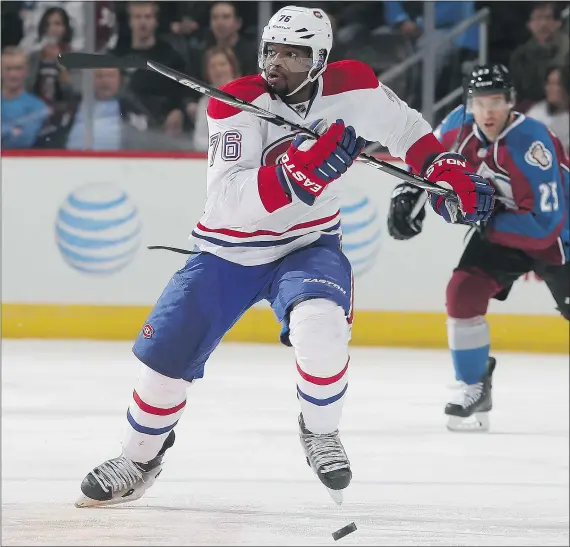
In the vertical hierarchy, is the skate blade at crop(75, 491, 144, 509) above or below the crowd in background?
below

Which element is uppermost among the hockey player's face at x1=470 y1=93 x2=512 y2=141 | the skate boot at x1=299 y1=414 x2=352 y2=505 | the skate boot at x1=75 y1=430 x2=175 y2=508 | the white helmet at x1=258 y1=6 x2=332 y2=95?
the white helmet at x1=258 y1=6 x2=332 y2=95

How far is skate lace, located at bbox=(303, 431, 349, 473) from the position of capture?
9.61ft

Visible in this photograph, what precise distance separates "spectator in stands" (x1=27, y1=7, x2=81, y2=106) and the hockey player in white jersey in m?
3.54

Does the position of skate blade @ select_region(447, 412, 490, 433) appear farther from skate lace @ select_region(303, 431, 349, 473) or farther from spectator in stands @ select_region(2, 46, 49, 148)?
spectator in stands @ select_region(2, 46, 49, 148)

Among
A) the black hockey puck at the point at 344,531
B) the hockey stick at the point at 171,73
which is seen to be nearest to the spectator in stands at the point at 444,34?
the hockey stick at the point at 171,73

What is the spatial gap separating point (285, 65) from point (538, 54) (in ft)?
11.3

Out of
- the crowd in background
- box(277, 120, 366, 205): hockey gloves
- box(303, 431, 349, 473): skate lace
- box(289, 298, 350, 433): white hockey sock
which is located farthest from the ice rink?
the crowd in background

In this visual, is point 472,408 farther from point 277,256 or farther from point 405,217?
point 277,256

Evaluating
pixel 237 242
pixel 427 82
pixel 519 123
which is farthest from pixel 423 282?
pixel 237 242

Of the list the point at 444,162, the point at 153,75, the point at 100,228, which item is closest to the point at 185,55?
the point at 153,75

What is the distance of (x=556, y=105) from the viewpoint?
608 centimetres

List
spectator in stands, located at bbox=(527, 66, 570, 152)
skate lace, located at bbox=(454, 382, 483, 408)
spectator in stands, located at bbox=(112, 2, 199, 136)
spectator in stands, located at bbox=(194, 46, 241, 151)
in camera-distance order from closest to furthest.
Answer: skate lace, located at bbox=(454, 382, 483, 408) < spectator in stands, located at bbox=(527, 66, 570, 152) < spectator in stands, located at bbox=(194, 46, 241, 151) < spectator in stands, located at bbox=(112, 2, 199, 136)

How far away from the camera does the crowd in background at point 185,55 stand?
6152mm

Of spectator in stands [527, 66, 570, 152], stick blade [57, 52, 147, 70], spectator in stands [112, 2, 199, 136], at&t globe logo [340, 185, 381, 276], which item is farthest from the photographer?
spectator in stands [112, 2, 199, 136]
